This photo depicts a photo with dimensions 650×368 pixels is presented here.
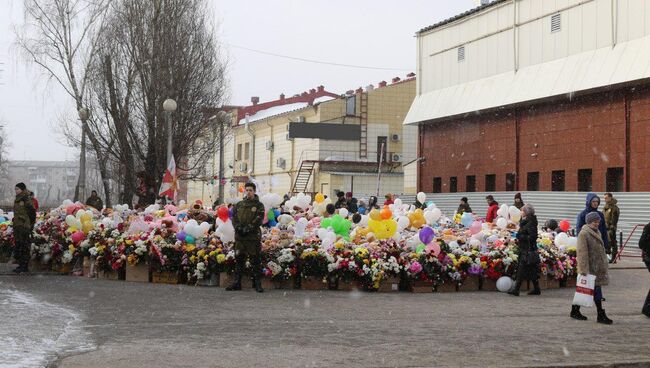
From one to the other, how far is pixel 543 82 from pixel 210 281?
22759mm

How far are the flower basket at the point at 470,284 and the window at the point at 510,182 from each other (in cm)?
2223

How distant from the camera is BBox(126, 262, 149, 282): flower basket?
18734 millimetres

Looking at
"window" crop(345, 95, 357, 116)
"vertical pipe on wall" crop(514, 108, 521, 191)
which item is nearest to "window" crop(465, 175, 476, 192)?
"vertical pipe on wall" crop(514, 108, 521, 191)

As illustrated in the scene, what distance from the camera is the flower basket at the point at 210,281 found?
18.0 m

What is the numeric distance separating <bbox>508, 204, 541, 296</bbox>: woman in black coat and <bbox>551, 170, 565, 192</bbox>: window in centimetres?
2023

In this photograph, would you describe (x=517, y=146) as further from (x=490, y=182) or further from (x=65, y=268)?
(x=65, y=268)

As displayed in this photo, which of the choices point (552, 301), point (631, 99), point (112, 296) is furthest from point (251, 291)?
point (631, 99)

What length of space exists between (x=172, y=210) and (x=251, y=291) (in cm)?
581

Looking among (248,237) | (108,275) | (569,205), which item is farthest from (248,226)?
(569,205)

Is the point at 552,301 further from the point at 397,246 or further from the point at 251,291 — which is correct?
the point at 251,291

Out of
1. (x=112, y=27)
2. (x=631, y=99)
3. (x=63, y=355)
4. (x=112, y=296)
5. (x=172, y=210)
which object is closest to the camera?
(x=63, y=355)

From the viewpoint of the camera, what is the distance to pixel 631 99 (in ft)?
107

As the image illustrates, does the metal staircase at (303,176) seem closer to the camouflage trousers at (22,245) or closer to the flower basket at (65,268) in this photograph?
the flower basket at (65,268)

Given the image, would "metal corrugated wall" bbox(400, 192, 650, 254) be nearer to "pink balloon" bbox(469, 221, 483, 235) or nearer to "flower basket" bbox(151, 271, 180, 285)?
"pink balloon" bbox(469, 221, 483, 235)
